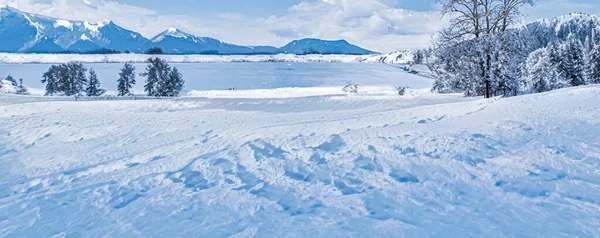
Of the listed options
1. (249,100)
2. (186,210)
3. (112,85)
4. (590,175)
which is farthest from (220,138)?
(112,85)

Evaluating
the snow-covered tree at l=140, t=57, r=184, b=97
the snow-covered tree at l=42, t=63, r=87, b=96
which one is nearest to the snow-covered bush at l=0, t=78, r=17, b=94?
the snow-covered tree at l=42, t=63, r=87, b=96

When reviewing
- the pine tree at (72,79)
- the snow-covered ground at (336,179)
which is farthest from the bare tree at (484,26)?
the pine tree at (72,79)

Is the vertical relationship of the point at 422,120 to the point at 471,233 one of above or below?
above

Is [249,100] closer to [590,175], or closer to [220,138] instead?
[220,138]

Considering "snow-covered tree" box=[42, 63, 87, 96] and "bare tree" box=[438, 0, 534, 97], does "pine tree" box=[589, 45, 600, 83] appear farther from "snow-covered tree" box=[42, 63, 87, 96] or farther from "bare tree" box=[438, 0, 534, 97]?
"snow-covered tree" box=[42, 63, 87, 96]

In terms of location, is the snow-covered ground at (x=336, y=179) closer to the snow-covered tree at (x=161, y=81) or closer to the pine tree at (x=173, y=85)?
the pine tree at (x=173, y=85)

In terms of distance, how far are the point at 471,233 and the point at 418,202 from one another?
101cm

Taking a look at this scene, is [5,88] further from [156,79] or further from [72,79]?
[156,79]

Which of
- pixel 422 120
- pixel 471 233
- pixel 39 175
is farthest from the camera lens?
pixel 422 120

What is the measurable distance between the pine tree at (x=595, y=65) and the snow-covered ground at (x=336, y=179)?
4267cm

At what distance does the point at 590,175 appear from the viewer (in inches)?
219

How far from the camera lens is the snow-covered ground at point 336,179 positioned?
4.85m

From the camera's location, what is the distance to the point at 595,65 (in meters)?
45.6

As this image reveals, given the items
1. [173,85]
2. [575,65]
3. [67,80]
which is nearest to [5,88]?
[67,80]
